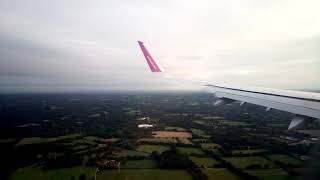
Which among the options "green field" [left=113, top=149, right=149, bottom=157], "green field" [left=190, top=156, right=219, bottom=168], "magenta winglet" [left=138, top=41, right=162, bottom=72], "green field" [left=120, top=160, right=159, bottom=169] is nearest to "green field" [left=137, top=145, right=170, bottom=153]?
"green field" [left=113, top=149, right=149, bottom=157]

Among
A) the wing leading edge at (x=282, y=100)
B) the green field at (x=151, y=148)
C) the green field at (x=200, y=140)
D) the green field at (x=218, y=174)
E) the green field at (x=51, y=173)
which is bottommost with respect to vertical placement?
the green field at (x=51, y=173)

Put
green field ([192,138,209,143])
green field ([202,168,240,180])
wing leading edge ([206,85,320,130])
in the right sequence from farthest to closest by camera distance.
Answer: green field ([192,138,209,143])
green field ([202,168,240,180])
wing leading edge ([206,85,320,130])

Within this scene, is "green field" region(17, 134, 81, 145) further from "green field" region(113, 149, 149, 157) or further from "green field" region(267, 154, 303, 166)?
"green field" region(267, 154, 303, 166)

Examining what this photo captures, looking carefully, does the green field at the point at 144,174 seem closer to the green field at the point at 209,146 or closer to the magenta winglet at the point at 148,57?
the green field at the point at 209,146

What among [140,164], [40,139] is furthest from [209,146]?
[40,139]

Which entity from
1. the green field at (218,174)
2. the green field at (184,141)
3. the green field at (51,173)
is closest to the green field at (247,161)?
the green field at (218,174)

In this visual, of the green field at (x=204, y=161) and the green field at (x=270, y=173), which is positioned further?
the green field at (x=204, y=161)
